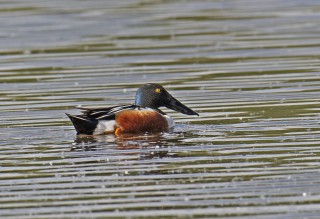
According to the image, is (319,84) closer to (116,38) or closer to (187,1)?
(116,38)

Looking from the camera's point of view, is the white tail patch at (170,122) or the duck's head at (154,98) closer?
the white tail patch at (170,122)

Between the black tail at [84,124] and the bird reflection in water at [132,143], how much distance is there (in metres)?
0.07

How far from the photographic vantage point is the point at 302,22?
74.7 feet

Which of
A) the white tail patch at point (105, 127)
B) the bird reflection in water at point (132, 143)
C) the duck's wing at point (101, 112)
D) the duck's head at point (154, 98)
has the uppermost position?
the duck's head at point (154, 98)

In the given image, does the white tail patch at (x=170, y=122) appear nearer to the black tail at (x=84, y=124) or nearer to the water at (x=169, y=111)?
the water at (x=169, y=111)

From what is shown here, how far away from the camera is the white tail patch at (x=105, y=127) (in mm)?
12898

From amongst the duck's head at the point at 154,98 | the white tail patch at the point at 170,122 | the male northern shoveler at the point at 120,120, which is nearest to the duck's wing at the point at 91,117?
the male northern shoveler at the point at 120,120

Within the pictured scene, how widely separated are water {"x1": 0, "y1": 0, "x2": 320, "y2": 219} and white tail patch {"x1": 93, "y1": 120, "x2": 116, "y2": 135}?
22cm

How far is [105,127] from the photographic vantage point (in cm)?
1295

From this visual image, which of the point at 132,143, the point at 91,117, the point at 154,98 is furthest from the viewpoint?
the point at 154,98

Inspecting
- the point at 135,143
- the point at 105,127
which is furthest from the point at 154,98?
the point at 135,143

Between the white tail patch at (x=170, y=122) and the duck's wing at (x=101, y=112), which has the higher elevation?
the duck's wing at (x=101, y=112)

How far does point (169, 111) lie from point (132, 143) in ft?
10.0

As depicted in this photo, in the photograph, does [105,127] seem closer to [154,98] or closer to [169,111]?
[154,98]
